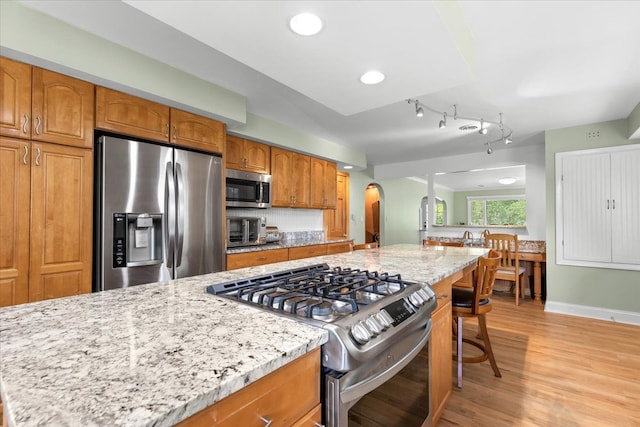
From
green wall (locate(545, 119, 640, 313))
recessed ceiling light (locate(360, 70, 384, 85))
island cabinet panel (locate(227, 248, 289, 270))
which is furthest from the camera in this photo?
green wall (locate(545, 119, 640, 313))

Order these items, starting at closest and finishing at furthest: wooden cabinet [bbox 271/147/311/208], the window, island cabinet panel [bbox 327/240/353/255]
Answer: wooden cabinet [bbox 271/147/311/208] < island cabinet panel [bbox 327/240/353/255] < the window

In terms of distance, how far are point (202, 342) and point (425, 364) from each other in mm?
1065

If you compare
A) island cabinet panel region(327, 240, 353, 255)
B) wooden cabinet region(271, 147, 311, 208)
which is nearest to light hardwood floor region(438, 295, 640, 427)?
island cabinet panel region(327, 240, 353, 255)

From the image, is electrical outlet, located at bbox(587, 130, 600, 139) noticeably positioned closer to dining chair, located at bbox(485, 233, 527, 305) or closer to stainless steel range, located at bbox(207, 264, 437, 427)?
dining chair, located at bbox(485, 233, 527, 305)

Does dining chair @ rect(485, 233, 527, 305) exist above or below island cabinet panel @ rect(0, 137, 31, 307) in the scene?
below

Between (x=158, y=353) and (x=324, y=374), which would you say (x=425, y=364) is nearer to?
(x=324, y=374)

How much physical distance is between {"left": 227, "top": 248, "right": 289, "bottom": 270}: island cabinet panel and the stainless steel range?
5.53 ft

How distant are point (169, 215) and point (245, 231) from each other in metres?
1.11

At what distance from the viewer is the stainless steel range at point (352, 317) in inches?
32.3

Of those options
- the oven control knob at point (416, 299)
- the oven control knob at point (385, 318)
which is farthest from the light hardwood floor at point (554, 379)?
the oven control knob at point (385, 318)

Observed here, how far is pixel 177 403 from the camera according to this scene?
49 centimetres

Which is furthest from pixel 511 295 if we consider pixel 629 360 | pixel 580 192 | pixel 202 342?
pixel 202 342

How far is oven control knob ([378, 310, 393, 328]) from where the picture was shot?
3.17 ft

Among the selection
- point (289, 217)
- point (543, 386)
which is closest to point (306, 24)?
point (543, 386)
